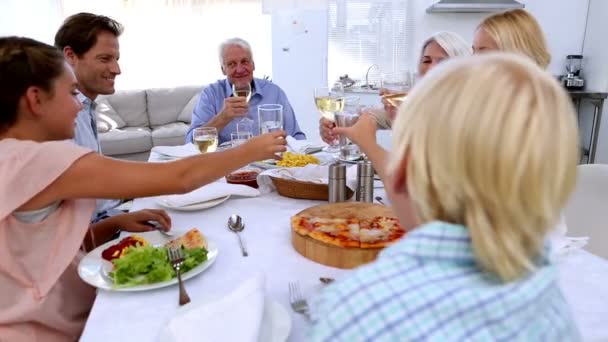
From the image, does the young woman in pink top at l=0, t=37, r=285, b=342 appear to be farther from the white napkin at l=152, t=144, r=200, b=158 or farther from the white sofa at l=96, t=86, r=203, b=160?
the white sofa at l=96, t=86, r=203, b=160

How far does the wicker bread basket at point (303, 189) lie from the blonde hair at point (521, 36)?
689 millimetres

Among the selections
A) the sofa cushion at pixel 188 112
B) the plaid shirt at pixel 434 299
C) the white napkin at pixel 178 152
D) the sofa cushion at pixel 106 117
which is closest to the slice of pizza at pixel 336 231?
the plaid shirt at pixel 434 299

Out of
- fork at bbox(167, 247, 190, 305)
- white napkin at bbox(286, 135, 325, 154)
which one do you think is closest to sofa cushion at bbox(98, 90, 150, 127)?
white napkin at bbox(286, 135, 325, 154)

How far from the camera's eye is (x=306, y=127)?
5.20 metres

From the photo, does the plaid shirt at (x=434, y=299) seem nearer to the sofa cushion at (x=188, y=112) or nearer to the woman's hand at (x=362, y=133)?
the woman's hand at (x=362, y=133)

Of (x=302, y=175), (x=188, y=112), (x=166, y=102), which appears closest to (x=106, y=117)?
(x=166, y=102)

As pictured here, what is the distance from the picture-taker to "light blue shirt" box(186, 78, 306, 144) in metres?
2.85

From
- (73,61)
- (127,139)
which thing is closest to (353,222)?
(73,61)

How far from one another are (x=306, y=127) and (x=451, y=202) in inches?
184

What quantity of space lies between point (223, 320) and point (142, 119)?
4.98 metres

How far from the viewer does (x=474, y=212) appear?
0.55m

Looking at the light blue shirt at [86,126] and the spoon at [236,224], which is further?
the light blue shirt at [86,126]

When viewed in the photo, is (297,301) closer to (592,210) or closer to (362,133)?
(362,133)

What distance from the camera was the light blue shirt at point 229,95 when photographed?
9.34ft
